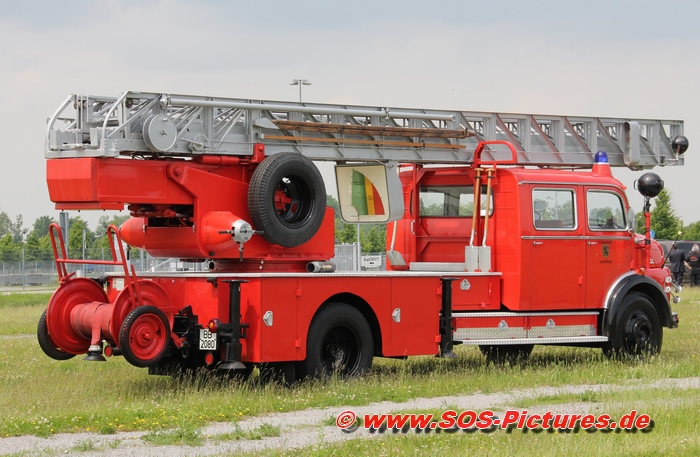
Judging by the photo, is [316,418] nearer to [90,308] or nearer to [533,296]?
[90,308]

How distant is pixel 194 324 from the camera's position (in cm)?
1216

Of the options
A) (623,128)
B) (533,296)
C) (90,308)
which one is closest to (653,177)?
(623,128)

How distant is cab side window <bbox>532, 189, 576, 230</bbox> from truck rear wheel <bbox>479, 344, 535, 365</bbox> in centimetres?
213

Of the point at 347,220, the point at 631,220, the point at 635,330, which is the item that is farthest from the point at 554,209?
the point at 347,220

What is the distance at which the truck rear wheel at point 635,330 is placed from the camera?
15266 mm

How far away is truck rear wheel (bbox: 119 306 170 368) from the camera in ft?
37.6

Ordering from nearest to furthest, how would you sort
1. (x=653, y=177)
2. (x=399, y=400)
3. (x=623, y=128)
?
(x=399, y=400), (x=653, y=177), (x=623, y=128)

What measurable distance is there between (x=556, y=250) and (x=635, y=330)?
178cm

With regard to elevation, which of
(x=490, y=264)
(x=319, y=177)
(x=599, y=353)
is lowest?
(x=599, y=353)

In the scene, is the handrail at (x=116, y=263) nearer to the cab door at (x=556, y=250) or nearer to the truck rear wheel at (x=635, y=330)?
the cab door at (x=556, y=250)

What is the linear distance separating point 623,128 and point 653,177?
1.52 m

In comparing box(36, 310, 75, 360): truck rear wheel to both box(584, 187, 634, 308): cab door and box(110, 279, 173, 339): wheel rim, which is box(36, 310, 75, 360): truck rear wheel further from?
box(584, 187, 634, 308): cab door

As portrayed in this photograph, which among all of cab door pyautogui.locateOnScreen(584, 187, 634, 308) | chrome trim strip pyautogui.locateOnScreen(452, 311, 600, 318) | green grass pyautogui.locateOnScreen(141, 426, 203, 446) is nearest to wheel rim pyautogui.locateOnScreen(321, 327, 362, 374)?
chrome trim strip pyautogui.locateOnScreen(452, 311, 600, 318)

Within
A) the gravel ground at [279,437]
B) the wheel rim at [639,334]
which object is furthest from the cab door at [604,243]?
the gravel ground at [279,437]
